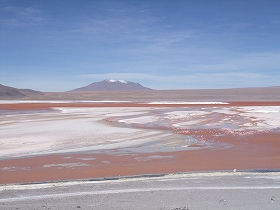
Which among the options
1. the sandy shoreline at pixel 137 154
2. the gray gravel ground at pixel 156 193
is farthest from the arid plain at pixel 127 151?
the gray gravel ground at pixel 156 193

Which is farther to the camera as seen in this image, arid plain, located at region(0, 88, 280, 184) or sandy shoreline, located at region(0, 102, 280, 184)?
arid plain, located at region(0, 88, 280, 184)

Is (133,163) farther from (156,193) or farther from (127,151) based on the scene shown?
(156,193)

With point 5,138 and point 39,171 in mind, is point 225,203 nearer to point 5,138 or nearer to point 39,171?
point 39,171

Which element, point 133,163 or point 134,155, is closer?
point 133,163

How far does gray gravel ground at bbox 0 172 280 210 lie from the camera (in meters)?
6.52

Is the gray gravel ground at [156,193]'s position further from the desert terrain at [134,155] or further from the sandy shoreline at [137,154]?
the sandy shoreline at [137,154]

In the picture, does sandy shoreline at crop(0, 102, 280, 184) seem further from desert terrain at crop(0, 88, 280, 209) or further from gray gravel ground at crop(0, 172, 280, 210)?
gray gravel ground at crop(0, 172, 280, 210)

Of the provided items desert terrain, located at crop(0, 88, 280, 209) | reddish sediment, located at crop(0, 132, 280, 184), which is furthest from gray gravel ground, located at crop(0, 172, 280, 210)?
reddish sediment, located at crop(0, 132, 280, 184)

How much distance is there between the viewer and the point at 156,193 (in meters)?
7.29

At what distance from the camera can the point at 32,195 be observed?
723cm

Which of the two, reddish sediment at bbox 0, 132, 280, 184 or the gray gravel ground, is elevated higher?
the gray gravel ground

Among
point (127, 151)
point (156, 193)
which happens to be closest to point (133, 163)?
point (127, 151)

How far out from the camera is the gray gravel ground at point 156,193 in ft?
21.4

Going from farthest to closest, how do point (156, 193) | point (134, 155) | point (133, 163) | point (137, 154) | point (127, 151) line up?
point (127, 151) < point (137, 154) < point (134, 155) < point (133, 163) < point (156, 193)
